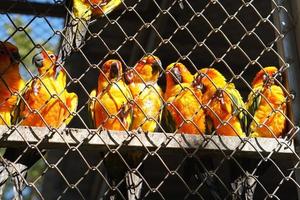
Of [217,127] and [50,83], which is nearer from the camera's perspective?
[217,127]

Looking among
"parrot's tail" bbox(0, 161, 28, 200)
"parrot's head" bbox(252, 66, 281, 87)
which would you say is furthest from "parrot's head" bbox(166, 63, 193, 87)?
"parrot's tail" bbox(0, 161, 28, 200)

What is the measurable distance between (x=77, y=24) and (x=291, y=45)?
99cm

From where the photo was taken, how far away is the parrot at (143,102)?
93.0 inches

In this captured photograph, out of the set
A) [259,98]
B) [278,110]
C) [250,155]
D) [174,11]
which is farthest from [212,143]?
[174,11]

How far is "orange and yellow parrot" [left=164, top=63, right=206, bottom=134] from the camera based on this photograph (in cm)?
255

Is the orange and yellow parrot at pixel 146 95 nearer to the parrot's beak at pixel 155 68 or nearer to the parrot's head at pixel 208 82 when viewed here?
the parrot's beak at pixel 155 68

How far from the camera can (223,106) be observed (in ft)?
8.51

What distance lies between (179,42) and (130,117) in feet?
4.81

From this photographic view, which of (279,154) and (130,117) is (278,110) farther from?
(130,117)

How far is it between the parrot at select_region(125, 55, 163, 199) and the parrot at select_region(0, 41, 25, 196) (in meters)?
0.53

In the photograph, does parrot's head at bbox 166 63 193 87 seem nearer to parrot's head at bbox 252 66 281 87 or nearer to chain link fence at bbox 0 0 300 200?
chain link fence at bbox 0 0 300 200

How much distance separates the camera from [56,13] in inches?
140

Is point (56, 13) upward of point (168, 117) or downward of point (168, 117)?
upward

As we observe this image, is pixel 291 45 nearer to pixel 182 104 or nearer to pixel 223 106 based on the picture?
pixel 223 106
